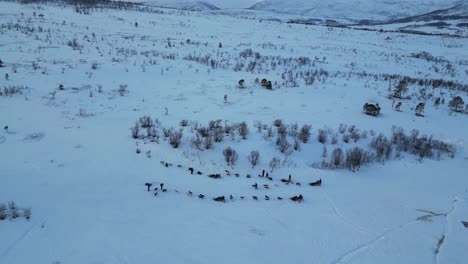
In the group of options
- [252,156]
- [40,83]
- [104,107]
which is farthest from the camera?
[40,83]

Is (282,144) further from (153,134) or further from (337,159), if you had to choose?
(153,134)

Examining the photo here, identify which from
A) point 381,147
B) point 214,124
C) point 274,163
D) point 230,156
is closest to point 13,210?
point 230,156

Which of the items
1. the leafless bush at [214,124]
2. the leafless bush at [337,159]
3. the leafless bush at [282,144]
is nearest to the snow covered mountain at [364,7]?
the leafless bush at [214,124]

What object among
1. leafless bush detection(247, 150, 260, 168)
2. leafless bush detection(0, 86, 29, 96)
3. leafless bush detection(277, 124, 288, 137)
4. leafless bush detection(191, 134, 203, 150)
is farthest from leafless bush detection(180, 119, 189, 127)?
leafless bush detection(0, 86, 29, 96)

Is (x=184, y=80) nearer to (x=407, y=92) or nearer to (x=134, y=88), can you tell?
(x=134, y=88)

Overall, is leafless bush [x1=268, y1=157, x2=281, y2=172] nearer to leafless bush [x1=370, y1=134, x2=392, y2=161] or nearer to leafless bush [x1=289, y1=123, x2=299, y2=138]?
leafless bush [x1=289, y1=123, x2=299, y2=138]

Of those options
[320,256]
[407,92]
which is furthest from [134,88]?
[407,92]

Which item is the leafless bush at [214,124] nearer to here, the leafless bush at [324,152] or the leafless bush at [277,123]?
the leafless bush at [277,123]
